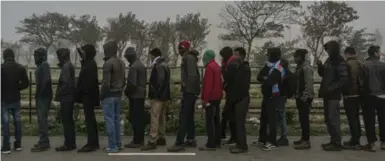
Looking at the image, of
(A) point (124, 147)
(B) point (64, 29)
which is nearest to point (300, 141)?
(A) point (124, 147)

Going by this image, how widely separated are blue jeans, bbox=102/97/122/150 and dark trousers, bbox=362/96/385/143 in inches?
163

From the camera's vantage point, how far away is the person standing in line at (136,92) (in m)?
7.55

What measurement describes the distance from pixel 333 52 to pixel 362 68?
25.0 inches

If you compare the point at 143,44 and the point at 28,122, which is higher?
the point at 143,44

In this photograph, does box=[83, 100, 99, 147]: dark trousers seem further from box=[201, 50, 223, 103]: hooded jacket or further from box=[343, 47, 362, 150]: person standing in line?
box=[343, 47, 362, 150]: person standing in line

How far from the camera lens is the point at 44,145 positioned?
7496 mm

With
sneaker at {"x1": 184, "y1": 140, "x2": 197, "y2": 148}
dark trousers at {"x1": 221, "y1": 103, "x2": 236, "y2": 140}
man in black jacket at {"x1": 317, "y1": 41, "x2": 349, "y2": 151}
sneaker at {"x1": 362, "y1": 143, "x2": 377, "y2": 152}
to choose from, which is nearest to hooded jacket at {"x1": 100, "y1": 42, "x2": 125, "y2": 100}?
sneaker at {"x1": 184, "y1": 140, "x2": 197, "y2": 148}

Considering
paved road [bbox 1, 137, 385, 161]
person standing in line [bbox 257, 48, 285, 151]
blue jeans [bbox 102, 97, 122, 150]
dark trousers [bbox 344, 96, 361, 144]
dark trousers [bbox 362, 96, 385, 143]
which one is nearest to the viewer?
paved road [bbox 1, 137, 385, 161]

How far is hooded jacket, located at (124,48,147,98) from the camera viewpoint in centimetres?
754

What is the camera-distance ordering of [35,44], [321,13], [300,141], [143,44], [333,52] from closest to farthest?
[333,52], [300,141], [143,44], [35,44], [321,13]

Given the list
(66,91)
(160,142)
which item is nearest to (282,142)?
(160,142)

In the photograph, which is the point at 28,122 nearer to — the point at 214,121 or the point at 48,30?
the point at 214,121

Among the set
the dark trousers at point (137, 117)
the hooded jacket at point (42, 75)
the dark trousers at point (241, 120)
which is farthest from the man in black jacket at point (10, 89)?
the dark trousers at point (241, 120)

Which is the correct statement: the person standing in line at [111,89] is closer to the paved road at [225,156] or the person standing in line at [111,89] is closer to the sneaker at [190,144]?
the paved road at [225,156]
